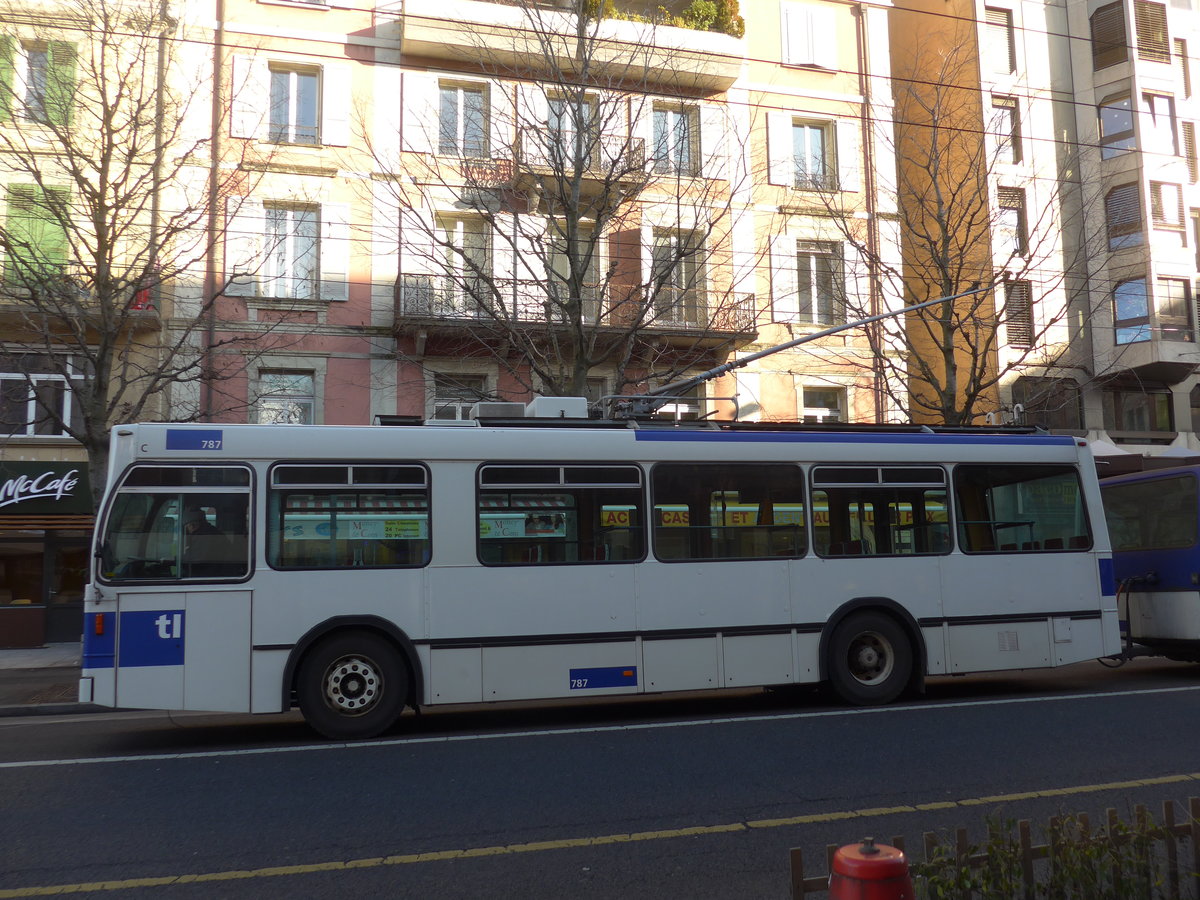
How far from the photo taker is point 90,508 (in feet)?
62.8

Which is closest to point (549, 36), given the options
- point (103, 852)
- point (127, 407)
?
point (127, 407)

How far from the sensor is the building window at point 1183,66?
93.0ft

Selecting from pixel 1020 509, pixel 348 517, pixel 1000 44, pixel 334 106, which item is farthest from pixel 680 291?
pixel 1000 44

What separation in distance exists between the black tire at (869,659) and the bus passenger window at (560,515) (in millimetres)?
2385

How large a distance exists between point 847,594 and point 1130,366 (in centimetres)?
1929

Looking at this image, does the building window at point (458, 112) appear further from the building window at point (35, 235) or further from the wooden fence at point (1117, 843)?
the wooden fence at point (1117, 843)

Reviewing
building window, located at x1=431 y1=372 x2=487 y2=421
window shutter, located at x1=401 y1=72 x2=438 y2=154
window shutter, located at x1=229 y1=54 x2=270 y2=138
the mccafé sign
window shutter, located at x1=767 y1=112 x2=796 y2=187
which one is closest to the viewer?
the mccafé sign

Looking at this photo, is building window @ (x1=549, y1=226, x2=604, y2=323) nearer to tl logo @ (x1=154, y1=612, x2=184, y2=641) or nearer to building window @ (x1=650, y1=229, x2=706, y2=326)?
building window @ (x1=650, y1=229, x2=706, y2=326)

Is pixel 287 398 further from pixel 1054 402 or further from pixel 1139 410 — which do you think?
pixel 1139 410

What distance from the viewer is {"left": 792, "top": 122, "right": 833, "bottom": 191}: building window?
915 inches

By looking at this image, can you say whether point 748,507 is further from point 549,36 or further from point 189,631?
point 549,36

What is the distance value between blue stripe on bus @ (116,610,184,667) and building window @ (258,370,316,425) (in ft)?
36.8

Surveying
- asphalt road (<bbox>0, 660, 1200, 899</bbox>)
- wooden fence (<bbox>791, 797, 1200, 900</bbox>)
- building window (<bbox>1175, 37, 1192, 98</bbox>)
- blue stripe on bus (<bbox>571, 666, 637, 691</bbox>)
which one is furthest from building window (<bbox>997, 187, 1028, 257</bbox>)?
wooden fence (<bbox>791, 797, 1200, 900</bbox>)

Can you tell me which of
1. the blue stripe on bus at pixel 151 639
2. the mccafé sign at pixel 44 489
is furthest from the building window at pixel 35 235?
the blue stripe on bus at pixel 151 639
